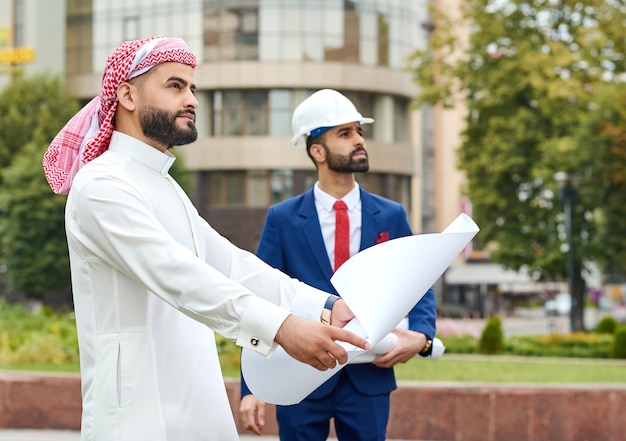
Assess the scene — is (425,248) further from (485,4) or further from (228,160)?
(228,160)

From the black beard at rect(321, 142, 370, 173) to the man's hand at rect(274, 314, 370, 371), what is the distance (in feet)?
6.83

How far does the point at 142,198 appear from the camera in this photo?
10.8 ft

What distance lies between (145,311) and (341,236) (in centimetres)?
188

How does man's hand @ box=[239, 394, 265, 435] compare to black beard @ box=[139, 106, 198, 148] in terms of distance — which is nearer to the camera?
black beard @ box=[139, 106, 198, 148]

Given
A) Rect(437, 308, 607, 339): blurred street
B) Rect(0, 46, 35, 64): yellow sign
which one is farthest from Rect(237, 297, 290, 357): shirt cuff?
Rect(0, 46, 35, 64): yellow sign

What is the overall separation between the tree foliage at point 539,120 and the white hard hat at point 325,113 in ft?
83.2

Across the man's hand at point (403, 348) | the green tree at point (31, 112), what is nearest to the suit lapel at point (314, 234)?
the man's hand at point (403, 348)

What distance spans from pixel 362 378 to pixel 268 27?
49.4 metres

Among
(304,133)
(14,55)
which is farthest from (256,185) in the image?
(304,133)

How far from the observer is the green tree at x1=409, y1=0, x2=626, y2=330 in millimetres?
32219

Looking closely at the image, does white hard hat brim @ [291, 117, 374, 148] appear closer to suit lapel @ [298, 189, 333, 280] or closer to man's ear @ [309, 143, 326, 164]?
man's ear @ [309, 143, 326, 164]

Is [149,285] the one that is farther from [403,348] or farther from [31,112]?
[31,112]

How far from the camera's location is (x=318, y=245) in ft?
16.5

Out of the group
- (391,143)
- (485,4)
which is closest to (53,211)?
(391,143)
